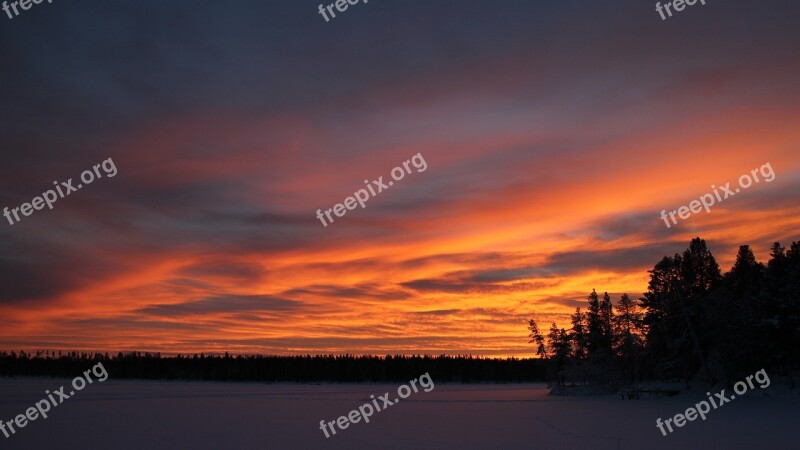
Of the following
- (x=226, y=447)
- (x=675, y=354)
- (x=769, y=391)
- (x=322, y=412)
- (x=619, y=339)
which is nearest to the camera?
(x=226, y=447)

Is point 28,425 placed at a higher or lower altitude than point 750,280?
higher

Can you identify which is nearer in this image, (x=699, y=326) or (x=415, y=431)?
(x=415, y=431)

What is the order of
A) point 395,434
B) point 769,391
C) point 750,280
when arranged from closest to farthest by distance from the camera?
point 395,434 → point 769,391 → point 750,280

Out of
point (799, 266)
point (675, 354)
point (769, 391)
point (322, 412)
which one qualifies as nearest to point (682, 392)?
point (675, 354)

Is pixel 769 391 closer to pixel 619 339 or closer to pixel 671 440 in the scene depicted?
pixel 619 339

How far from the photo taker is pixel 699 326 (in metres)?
75.9

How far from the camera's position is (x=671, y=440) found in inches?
1205

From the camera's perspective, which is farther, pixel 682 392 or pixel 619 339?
pixel 619 339

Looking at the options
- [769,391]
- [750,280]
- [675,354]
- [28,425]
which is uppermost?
[28,425]

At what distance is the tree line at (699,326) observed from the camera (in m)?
71.8

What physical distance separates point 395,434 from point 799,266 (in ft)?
187

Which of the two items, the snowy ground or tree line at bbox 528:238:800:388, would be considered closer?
the snowy ground

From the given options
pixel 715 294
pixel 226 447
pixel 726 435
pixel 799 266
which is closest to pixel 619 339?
pixel 715 294

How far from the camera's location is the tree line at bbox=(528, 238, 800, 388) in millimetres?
71812
